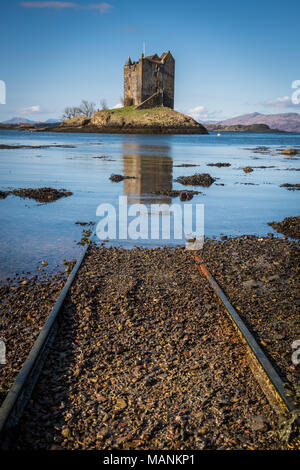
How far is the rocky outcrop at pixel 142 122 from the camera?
10293 cm

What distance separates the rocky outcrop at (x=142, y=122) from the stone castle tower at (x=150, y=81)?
11.4 ft

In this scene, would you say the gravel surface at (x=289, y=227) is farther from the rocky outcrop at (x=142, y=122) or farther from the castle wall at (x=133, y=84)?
the castle wall at (x=133, y=84)

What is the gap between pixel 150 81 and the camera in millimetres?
108188

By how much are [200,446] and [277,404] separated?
79cm

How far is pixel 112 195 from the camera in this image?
542 inches

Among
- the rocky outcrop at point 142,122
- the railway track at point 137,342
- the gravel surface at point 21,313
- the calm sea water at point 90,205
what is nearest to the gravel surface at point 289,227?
the calm sea water at point 90,205

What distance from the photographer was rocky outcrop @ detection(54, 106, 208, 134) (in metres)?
103

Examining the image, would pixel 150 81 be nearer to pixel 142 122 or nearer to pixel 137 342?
pixel 142 122

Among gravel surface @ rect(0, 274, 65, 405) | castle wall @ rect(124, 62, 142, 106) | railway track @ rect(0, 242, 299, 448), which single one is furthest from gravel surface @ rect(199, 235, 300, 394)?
castle wall @ rect(124, 62, 142, 106)

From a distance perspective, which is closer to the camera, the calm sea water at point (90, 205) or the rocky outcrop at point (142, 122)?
the calm sea water at point (90, 205)

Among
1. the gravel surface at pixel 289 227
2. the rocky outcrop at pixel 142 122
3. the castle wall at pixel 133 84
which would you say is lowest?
the gravel surface at pixel 289 227

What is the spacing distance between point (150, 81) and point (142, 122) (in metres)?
14.9

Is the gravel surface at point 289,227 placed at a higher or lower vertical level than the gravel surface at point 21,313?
higher

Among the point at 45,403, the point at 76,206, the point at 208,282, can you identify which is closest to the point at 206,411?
the point at 45,403
